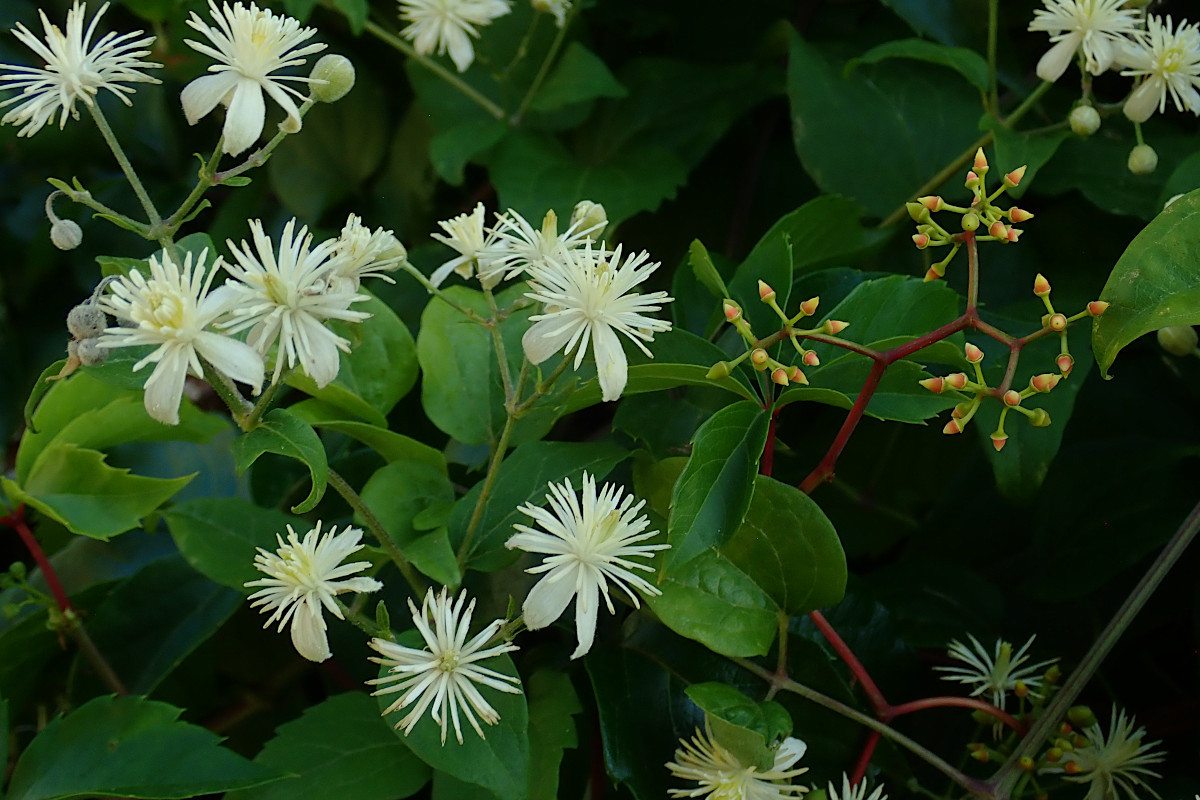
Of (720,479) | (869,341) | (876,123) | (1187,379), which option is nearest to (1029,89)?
(876,123)

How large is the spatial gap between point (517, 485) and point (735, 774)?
0.17 metres

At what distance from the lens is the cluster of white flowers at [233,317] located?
1.13 feet

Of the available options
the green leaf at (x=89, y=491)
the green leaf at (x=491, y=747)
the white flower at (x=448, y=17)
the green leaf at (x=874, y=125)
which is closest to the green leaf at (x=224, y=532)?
the green leaf at (x=89, y=491)

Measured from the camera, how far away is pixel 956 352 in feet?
1.43

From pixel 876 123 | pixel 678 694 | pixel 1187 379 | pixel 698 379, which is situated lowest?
pixel 678 694

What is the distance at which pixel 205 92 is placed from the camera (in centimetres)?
39

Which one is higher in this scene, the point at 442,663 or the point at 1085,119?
the point at 1085,119

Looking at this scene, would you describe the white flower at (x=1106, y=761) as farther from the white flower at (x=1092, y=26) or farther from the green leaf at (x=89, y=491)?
the green leaf at (x=89, y=491)

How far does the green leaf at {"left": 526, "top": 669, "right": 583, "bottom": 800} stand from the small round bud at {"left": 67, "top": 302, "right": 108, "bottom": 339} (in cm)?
26

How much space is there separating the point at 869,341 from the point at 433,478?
0.78 ft

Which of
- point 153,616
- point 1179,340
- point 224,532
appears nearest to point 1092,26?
point 1179,340

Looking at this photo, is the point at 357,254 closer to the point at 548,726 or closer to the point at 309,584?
the point at 309,584

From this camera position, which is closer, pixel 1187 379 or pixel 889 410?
pixel 889 410

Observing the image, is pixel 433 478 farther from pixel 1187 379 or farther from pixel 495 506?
pixel 1187 379
